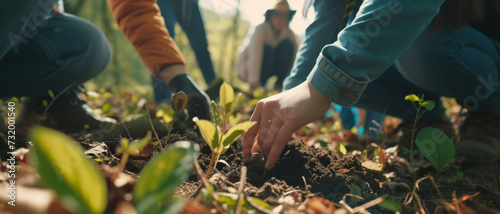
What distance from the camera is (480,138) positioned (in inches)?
69.2

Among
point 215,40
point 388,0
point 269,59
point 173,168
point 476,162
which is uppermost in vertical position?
point 388,0

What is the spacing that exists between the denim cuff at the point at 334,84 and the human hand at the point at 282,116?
0.10 ft

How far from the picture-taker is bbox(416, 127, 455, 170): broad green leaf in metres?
0.99

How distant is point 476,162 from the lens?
1.69 metres

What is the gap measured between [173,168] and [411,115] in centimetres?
212

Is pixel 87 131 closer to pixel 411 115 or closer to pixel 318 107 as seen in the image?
pixel 318 107

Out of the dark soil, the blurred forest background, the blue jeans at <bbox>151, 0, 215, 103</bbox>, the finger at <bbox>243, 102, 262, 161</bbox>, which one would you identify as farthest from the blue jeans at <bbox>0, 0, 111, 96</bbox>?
the blurred forest background

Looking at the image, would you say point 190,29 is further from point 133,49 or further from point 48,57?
point 133,49

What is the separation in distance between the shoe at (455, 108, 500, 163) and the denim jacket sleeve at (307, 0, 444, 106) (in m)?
0.95

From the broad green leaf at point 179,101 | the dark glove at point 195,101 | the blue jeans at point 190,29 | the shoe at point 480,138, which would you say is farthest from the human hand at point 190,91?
the blue jeans at point 190,29

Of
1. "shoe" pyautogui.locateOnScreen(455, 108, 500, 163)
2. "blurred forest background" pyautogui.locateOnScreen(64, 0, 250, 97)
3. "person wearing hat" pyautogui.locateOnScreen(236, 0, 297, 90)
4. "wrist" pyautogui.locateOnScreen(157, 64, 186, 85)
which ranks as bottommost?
"blurred forest background" pyautogui.locateOnScreen(64, 0, 250, 97)

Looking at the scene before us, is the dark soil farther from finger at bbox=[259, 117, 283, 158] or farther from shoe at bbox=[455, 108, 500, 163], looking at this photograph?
shoe at bbox=[455, 108, 500, 163]

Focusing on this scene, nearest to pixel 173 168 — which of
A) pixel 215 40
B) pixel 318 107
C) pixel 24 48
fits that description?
pixel 318 107

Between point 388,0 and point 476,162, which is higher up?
point 388,0
